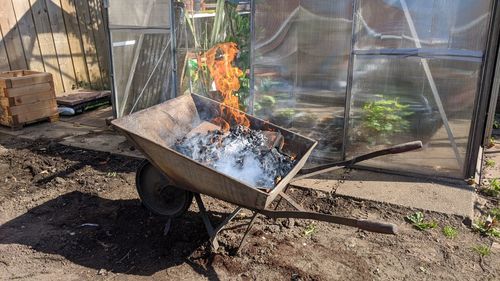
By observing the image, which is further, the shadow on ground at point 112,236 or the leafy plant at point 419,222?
the leafy plant at point 419,222

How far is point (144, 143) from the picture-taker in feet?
10.4

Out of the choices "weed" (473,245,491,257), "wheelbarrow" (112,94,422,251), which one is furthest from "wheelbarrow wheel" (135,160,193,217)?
"weed" (473,245,491,257)

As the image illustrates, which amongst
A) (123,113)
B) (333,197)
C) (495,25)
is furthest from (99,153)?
(495,25)

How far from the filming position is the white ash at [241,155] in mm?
3469

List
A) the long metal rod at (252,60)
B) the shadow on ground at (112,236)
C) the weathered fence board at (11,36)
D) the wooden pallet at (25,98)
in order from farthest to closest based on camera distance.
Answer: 1. the weathered fence board at (11,36)
2. the wooden pallet at (25,98)
3. the long metal rod at (252,60)
4. the shadow on ground at (112,236)

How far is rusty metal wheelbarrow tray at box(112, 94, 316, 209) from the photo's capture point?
9.57 ft

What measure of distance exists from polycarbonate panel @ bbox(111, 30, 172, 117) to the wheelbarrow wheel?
2.79 meters

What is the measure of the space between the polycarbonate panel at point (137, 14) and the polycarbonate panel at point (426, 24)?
9.77 ft

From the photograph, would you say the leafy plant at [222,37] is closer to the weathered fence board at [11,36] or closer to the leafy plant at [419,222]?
the leafy plant at [419,222]

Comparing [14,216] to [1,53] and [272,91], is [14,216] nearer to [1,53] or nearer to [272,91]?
[272,91]

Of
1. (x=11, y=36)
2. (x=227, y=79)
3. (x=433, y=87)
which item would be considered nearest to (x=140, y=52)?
(x=227, y=79)

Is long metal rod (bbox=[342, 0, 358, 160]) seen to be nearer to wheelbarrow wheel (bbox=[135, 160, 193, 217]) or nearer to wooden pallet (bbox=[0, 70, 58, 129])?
wheelbarrow wheel (bbox=[135, 160, 193, 217])

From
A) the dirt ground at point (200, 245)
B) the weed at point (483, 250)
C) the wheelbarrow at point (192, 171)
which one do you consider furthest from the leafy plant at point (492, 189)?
the wheelbarrow at point (192, 171)

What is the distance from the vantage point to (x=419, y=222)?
4.01 m
